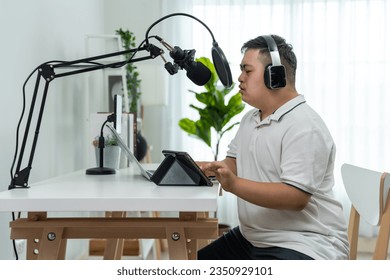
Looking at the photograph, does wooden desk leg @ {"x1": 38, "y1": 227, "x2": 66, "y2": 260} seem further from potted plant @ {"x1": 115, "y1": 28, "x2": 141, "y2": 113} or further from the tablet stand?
potted plant @ {"x1": 115, "y1": 28, "x2": 141, "y2": 113}

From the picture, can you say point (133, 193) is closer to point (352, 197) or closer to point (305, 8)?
point (352, 197)

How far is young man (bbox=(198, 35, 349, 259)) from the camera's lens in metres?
1.80

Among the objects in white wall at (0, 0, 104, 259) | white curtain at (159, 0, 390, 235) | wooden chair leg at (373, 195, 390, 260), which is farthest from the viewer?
white curtain at (159, 0, 390, 235)

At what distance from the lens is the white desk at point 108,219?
5.36 ft

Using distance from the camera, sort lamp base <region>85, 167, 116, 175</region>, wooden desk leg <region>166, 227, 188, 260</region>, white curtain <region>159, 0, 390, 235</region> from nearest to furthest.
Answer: wooden desk leg <region>166, 227, 188, 260</region> < lamp base <region>85, 167, 116, 175</region> < white curtain <region>159, 0, 390, 235</region>

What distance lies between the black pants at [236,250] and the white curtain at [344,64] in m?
2.77

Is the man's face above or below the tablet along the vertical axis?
above

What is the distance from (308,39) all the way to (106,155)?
271cm

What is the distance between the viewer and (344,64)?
474cm

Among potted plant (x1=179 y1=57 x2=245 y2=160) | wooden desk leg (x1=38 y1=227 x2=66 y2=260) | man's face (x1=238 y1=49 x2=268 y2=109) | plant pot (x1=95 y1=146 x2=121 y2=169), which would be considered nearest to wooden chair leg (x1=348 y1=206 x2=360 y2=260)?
man's face (x1=238 y1=49 x2=268 y2=109)

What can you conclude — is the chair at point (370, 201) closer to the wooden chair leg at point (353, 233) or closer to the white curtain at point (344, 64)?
the wooden chair leg at point (353, 233)

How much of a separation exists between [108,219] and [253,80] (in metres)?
0.66

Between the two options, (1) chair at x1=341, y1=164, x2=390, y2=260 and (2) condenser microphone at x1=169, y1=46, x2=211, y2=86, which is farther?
(2) condenser microphone at x1=169, y1=46, x2=211, y2=86

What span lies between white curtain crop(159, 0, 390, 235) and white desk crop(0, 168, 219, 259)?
299 cm
